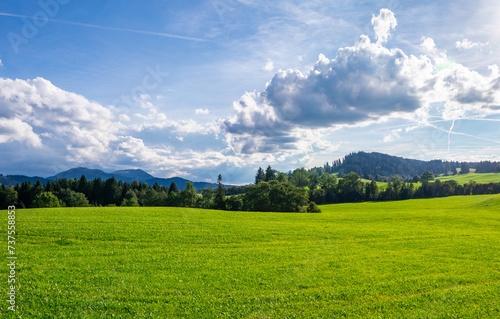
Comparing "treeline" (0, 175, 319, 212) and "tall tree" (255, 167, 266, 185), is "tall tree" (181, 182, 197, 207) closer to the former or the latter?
"treeline" (0, 175, 319, 212)

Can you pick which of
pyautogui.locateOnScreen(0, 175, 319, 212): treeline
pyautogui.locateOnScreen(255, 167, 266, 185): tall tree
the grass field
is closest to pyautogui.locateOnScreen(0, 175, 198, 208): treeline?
pyautogui.locateOnScreen(0, 175, 319, 212): treeline

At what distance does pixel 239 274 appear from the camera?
18922 mm

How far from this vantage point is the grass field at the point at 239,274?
1388 centimetres

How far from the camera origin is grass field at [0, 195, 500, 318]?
13875 mm

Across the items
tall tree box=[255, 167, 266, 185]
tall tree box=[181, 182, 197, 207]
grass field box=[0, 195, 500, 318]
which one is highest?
tall tree box=[255, 167, 266, 185]

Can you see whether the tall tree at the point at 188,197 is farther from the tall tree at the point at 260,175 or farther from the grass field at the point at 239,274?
the grass field at the point at 239,274

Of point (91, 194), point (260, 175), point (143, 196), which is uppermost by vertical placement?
point (260, 175)

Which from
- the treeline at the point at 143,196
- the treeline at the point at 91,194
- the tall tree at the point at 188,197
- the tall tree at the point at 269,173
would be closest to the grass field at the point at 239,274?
the treeline at the point at 143,196

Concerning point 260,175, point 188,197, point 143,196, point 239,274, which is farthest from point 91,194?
point 239,274

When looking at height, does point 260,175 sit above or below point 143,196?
above

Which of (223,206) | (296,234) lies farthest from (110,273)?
(223,206)

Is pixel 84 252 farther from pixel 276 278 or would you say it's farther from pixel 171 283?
pixel 276 278

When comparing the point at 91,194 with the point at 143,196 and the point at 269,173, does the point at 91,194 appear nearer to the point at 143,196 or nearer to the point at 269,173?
the point at 143,196

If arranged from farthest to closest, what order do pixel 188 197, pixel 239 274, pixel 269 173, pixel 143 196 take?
pixel 269 173 < pixel 143 196 < pixel 188 197 < pixel 239 274
